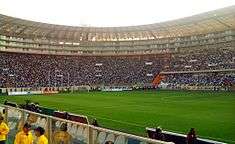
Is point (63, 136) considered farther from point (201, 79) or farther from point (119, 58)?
point (119, 58)

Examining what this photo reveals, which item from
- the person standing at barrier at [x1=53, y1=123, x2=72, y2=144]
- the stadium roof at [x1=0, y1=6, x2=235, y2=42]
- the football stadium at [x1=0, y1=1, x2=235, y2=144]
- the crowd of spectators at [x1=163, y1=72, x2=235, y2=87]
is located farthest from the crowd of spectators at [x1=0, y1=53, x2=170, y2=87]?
the person standing at barrier at [x1=53, y1=123, x2=72, y2=144]

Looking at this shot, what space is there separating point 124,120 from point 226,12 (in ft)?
152

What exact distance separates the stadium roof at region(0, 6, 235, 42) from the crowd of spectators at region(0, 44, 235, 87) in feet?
16.6

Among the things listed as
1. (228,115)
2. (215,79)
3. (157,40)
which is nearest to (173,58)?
(157,40)

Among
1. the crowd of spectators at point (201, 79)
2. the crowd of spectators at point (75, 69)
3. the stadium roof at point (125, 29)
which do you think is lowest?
the crowd of spectators at point (201, 79)

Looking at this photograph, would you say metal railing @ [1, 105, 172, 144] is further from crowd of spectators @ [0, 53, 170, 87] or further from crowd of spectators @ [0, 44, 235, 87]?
crowd of spectators @ [0, 53, 170, 87]

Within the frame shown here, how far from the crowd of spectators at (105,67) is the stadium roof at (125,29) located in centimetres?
507

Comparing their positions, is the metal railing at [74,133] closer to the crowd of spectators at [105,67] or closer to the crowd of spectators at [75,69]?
the crowd of spectators at [105,67]

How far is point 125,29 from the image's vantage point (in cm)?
9069

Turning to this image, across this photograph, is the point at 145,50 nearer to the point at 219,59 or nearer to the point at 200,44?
the point at 200,44

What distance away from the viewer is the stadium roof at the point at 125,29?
75.7 m

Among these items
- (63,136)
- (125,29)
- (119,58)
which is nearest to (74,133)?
(63,136)

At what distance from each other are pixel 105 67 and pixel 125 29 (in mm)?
12820

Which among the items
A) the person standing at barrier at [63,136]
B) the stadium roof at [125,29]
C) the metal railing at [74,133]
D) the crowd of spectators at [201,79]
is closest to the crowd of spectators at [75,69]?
the stadium roof at [125,29]
